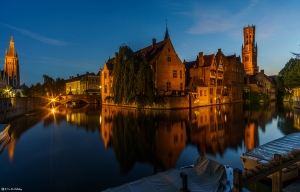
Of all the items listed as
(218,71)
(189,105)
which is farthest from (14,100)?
(218,71)

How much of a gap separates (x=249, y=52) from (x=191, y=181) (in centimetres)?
12368

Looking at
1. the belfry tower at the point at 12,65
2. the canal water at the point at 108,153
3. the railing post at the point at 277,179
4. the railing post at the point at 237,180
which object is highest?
the belfry tower at the point at 12,65

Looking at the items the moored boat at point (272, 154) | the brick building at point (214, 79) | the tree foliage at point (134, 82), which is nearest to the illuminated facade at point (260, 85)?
the brick building at point (214, 79)

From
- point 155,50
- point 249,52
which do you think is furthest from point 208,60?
point 249,52

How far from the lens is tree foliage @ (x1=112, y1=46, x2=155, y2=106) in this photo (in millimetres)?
38375

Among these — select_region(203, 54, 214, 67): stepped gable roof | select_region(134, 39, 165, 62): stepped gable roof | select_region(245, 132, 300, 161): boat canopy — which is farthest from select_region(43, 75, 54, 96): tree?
select_region(245, 132, 300, 161): boat canopy

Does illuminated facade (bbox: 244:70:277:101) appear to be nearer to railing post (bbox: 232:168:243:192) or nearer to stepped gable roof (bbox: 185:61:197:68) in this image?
stepped gable roof (bbox: 185:61:197:68)

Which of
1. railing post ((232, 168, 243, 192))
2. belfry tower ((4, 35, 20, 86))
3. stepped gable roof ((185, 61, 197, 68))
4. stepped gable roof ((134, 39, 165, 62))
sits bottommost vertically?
railing post ((232, 168, 243, 192))

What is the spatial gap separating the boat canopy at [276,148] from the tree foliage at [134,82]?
91.9 feet

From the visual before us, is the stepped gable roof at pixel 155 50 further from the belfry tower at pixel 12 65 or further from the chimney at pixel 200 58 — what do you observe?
the belfry tower at pixel 12 65

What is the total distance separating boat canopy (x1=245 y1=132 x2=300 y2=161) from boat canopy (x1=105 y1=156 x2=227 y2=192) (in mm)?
3692

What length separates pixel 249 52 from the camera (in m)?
114

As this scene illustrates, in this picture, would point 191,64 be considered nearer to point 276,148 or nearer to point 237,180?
point 276,148

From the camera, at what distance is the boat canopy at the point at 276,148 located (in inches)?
375
